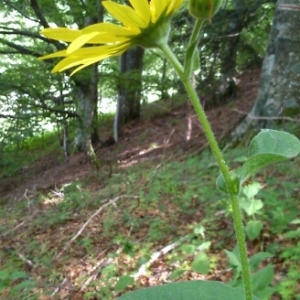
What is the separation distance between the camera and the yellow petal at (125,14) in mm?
779

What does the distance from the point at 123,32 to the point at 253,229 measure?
228 centimetres

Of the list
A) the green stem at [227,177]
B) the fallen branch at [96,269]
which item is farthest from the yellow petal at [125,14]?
the fallen branch at [96,269]

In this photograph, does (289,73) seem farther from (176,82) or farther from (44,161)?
(44,161)

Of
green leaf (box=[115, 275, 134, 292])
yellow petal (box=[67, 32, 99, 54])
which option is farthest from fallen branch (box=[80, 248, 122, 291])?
yellow petal (box=[67, 32, 99, 54])

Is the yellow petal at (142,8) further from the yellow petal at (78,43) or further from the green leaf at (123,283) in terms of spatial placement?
the green leaf at (123,283)

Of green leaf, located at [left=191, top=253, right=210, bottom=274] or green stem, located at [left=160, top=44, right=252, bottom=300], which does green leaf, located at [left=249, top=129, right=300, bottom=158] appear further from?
green leaf, located at [left=191, top=253, right=210, bottom=274]

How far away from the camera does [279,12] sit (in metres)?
5.04

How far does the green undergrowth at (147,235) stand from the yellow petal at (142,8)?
188cm

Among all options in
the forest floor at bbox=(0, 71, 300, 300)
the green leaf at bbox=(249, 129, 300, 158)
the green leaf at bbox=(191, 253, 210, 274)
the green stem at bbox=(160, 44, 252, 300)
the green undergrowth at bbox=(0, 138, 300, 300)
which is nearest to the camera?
the green stem at bbox=(160, 44, 252, 300)

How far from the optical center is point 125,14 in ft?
2.72

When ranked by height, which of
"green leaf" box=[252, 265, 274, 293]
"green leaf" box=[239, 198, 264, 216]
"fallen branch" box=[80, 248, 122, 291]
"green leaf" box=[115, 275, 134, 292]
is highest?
"green leaf" box=[239, 198, 264, 216]

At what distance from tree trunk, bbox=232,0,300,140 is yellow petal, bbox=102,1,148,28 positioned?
432 centimetres

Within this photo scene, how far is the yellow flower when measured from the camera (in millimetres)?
815

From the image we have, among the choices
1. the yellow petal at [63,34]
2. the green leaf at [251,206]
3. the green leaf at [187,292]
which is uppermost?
the yellow petal at [63,34]
